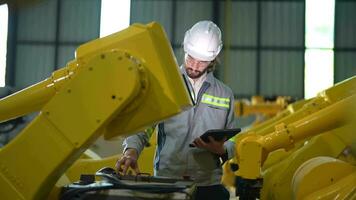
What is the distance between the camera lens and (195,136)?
327cm

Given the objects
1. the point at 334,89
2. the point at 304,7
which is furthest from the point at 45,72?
the point at 334,89

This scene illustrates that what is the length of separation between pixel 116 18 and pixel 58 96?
460 inches

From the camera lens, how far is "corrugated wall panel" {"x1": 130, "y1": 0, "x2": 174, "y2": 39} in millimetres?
14023

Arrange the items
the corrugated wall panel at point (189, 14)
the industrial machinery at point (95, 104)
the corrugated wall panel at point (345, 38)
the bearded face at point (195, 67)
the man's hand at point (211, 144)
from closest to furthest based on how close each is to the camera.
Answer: the industrial machinery at point (95, 104)
the man's hand at point (211, 144)
the bearded face at point (195, 67)
the corrugated wall panel at point (189, 14)
the corrugated wall panel at point (345, 38)

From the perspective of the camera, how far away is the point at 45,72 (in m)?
14.2

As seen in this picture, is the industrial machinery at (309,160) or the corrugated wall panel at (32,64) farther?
the corrugated wall panel at (32,64)

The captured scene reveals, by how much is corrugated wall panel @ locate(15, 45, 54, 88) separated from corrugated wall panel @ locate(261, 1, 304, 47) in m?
5.98

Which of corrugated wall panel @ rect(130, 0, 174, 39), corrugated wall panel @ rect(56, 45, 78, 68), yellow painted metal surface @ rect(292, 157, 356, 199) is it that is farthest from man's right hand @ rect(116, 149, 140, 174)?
corrugated wall panel @ rect(56, 45, 78, 68)

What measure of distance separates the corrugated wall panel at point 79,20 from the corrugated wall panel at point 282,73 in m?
4.78

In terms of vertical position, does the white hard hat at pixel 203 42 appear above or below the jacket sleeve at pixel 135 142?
above

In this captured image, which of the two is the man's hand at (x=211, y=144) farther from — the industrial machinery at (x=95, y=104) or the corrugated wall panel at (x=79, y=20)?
the corrugated wall panel at (x=79, y=20)

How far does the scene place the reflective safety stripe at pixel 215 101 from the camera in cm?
331

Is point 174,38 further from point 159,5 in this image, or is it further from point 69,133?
point 69,133

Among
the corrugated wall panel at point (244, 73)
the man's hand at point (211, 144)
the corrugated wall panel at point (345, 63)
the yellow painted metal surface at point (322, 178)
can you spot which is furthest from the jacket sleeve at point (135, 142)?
the corrugated wall panel at point (345, 63)
